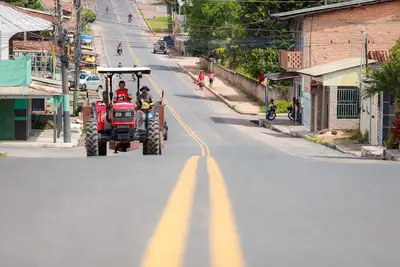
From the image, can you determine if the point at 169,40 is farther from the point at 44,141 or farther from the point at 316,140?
the point at 44,141

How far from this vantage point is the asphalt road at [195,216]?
5.23m

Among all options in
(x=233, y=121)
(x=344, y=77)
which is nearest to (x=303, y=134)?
(x=344, y=77)

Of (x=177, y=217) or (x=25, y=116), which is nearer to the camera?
(x=177, y=217)

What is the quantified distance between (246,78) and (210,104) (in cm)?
747

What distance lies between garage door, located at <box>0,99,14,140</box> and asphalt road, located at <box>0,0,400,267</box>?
28883mm

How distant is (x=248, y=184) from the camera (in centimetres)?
935

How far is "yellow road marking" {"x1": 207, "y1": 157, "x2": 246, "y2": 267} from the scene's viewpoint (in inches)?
199

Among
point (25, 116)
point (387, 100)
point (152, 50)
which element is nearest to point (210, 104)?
point (25, 116)

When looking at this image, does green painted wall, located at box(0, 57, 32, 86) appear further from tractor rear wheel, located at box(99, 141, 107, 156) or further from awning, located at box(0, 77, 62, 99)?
tractor rear wheel, located at box(99, 141, 107, 156)

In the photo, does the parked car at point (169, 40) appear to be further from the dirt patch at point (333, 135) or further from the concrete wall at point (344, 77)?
the concrete wall at point (344, 77)

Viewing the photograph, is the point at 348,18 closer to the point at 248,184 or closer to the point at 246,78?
the point at 246,78

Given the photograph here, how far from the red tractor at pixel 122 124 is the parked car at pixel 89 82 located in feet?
154

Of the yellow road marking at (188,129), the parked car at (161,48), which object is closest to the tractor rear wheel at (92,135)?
the yellow road marking at (188,129)

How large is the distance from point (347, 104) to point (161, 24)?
9624cm
